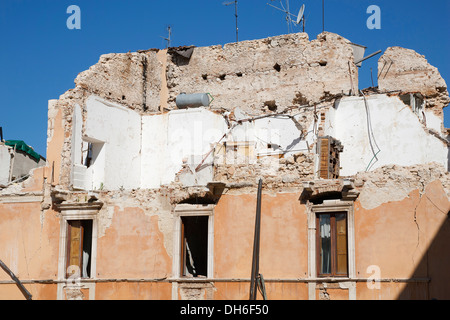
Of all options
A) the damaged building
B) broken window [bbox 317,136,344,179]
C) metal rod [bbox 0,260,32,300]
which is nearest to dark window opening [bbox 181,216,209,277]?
the damaged building

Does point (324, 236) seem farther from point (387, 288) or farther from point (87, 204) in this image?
point (87, 204)

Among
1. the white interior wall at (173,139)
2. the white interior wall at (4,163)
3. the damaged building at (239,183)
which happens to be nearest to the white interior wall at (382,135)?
the damaged building at (239,183)

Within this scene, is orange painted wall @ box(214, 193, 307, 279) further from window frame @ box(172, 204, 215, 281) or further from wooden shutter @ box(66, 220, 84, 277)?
wooden shutter @ box(66, 220, 84, 277)

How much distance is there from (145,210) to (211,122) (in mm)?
6872

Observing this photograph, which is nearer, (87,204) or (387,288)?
(387,288)

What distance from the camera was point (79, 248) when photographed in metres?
22.7

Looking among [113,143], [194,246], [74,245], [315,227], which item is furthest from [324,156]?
[74,245]

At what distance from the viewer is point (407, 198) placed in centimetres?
1955

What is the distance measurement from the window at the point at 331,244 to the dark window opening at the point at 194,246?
3355 mm

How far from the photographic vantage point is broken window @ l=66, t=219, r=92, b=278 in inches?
888

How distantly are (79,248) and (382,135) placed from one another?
36.0 ft

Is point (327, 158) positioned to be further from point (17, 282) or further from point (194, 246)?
point (17, 282)

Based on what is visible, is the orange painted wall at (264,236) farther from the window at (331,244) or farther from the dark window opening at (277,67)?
the dark window opening at (277,67)
